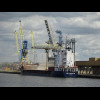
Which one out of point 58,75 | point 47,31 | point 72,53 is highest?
point 47,31

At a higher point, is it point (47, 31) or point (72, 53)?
point (47, 31)

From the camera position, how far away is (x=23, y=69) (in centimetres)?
10688
